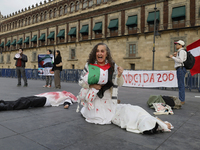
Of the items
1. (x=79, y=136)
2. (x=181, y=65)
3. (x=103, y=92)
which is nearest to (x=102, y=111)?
(x=103, y=92)

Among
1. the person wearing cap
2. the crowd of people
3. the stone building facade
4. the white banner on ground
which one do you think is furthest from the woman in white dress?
the stone building facade

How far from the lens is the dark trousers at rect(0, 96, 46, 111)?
366 cm

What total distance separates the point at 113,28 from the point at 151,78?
48.1 feet

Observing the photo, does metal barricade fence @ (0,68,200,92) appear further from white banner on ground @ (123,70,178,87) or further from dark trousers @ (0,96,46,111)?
dark trousers @ (0,96,46,111)

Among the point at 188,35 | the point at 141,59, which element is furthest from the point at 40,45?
the point at 188,35

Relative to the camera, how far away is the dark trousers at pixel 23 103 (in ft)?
12.0

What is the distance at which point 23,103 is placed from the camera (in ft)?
12.5

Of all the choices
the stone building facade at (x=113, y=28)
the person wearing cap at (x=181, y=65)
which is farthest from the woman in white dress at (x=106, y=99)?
the stone building facade at (x=113, y=28)

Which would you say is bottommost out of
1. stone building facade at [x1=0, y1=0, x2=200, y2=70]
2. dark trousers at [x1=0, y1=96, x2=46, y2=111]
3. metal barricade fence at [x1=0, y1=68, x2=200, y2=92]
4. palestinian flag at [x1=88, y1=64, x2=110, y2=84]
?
dark trousers at [x1=0, y1=96, x2=46, y2=111]

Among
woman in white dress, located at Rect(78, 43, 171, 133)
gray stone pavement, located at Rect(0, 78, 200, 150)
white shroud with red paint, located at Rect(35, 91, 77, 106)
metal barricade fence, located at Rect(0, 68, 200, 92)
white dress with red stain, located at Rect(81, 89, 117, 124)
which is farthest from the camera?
metal barricade fence, located at Rect(0, 68, 200, 92)

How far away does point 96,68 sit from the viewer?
297 centimetres

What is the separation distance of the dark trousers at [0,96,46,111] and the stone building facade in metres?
17.7

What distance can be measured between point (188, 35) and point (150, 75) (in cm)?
1092

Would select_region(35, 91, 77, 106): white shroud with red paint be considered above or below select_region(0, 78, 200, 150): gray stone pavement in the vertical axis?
above
